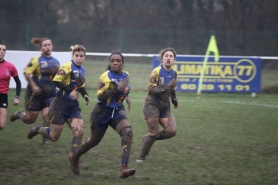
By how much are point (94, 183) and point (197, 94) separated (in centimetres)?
1134

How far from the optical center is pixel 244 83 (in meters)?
17.0

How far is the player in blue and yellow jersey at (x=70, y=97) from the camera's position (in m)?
6.65

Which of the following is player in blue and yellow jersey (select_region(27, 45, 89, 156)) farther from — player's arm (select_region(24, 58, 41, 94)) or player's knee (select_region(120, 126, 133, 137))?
player's arm (select_region(24, 58, 41, 94))

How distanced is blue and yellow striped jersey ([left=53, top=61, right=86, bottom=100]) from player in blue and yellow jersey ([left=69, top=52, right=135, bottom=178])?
27.6 inches

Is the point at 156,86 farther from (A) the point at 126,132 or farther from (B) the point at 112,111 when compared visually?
(A) the point at 126,132

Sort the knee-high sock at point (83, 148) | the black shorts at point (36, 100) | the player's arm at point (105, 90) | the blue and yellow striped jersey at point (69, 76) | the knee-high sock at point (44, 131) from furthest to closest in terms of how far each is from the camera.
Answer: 1. the black shorts at point (36, 100)
2. the knee-high sock at point (44, 131)
3. the blue and yellow striped jersey at point (69, 76)
4. the knee-high sock at point (83, 148)
5. the player's arm at point (105, 90)

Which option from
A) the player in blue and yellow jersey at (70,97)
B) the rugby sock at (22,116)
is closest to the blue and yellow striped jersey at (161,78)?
the player in blue and yellow jersey at (70,97)

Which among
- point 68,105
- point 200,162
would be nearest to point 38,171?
point 68,105

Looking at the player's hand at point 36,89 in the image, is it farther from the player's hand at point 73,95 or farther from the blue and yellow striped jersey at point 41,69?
the player's hand at point 73,95

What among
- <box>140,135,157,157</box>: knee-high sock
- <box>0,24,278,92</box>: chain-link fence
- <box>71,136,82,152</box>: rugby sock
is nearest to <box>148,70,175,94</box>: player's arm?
<box>140,135,157,157</box>: knee-high sock

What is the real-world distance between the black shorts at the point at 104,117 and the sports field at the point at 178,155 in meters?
0.73

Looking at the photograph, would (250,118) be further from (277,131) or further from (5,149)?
(5,149)

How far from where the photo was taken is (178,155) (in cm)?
783

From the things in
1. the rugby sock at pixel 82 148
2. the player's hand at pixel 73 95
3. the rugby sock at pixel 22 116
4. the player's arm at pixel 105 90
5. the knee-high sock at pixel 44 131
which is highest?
the player's arm at pixel 105 90
